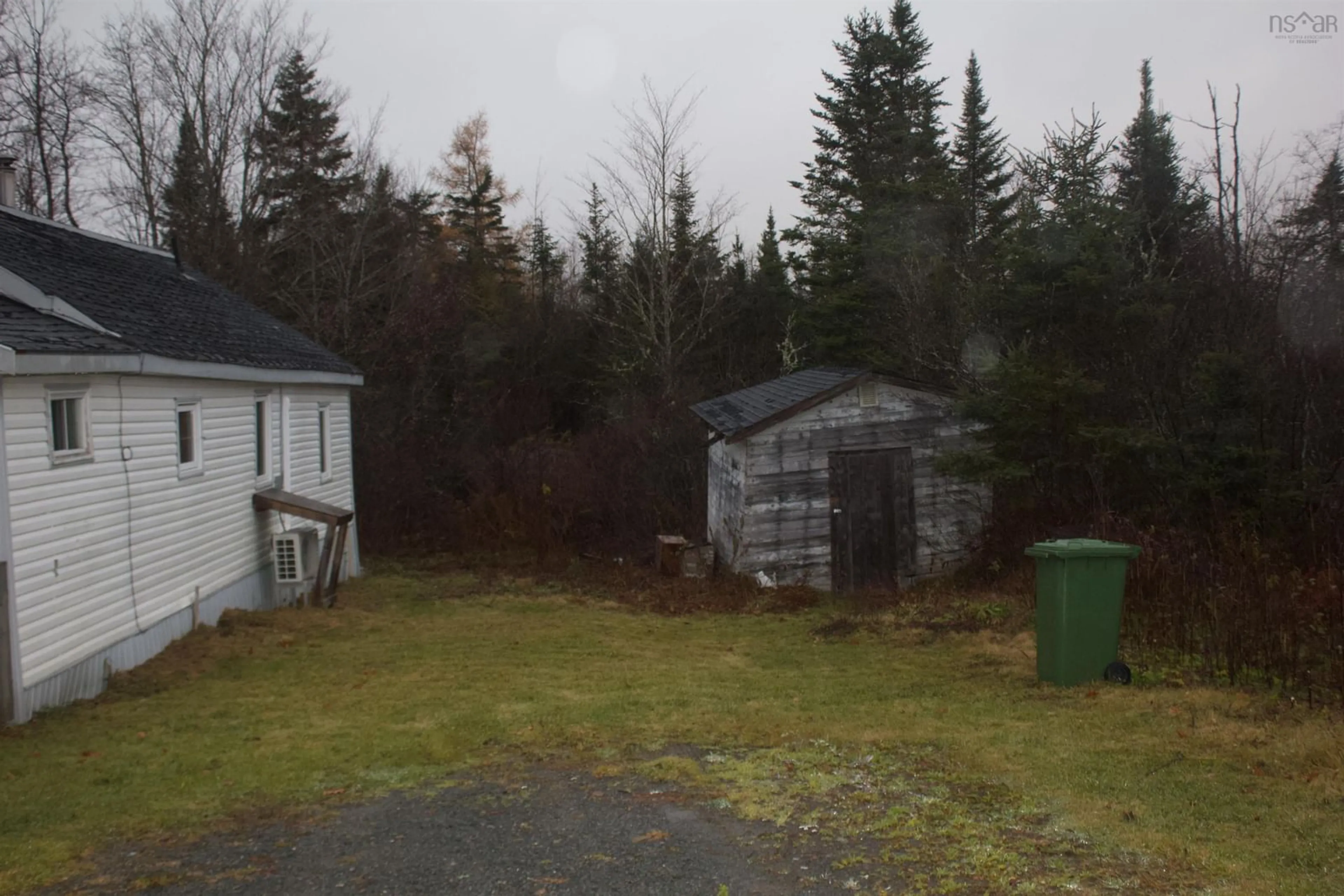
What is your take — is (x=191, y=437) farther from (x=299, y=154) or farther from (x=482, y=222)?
(x=482, y=222)

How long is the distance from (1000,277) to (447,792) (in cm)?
1741

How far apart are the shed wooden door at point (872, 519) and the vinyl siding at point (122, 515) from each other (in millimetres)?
8235

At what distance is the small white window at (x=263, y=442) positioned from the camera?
13.9 meters

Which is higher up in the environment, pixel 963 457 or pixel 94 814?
pixel 963 457

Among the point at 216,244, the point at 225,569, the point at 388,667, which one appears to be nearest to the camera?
the point at 388,667

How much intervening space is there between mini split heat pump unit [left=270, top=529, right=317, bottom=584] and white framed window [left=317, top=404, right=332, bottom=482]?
2684 millimetres

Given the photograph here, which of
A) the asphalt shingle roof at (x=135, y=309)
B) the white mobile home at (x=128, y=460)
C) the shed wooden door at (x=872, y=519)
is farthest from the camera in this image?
the shed wooden door at (x=872, y=519)

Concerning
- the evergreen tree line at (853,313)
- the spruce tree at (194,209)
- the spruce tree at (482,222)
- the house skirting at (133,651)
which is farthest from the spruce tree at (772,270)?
the house skirting at (133,651)

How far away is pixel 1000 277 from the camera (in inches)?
797

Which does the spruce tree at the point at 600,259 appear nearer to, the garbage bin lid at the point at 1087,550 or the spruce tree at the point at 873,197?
the spruce tree at the point at 873,197

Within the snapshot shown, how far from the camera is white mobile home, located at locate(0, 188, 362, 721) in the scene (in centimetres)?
788

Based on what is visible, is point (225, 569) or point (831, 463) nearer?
point (225, 569)

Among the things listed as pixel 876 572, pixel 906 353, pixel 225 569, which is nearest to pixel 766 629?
pixel 876 572

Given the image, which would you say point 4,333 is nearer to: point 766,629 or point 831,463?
point 766,629
